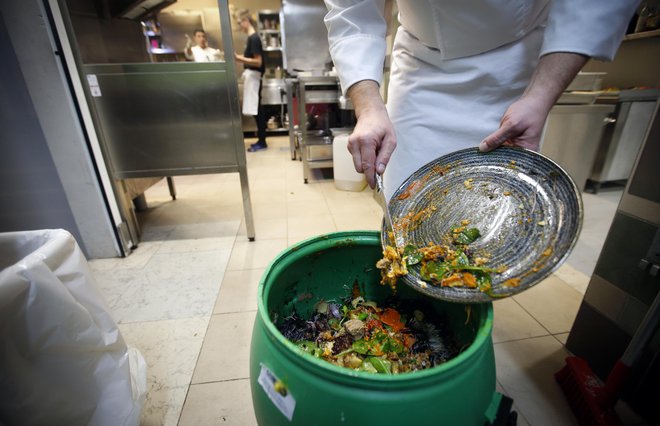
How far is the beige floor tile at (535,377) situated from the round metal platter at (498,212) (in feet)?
1.87

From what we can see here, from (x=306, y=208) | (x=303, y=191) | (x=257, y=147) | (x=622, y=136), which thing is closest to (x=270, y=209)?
(x=306, y=208)

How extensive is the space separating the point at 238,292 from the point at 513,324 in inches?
40.8

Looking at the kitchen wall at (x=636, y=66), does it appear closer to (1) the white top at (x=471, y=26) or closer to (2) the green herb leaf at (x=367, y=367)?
(1) the white top at (x=471, y=26)

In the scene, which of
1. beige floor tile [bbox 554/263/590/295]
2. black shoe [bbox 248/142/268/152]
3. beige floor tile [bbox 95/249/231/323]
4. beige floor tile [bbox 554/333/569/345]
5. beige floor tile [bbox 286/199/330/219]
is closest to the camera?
beige floor tile [bbox 554/333/569/345]

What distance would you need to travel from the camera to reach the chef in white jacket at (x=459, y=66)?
551 mm

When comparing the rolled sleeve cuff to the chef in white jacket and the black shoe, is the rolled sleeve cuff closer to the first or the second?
the chef in white jacket

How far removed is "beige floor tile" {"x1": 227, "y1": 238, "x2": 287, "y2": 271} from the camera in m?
1.46

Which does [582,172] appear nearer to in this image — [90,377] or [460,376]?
[460,376]

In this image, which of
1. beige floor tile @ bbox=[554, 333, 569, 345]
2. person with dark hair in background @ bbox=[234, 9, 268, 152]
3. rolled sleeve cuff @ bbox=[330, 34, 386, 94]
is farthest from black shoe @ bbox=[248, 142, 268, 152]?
beige floor tile @ bbox=[554, 333, 569, 345]

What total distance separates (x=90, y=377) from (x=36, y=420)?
0.09m

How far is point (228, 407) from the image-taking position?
81 cm

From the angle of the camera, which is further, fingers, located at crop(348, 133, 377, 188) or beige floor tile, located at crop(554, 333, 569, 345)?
beige floor tile, located at crop(554, 333, 569, 345)

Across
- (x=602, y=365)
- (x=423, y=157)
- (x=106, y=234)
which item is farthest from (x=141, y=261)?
(x=602, y=365)

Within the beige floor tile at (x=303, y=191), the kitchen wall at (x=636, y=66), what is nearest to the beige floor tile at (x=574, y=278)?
the beige floor tile at (x=303, y=191)
